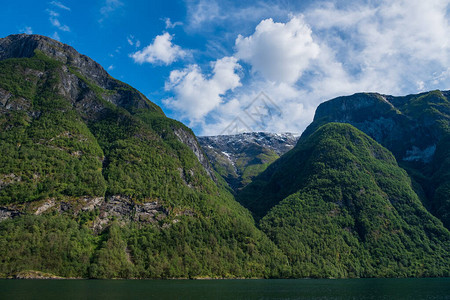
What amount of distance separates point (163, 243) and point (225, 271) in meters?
41.8

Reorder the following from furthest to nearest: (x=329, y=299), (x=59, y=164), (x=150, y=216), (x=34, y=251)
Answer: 1. (x=150, y=216)
2. (x=59, y=164)
3. (x=34, y=251)
4. (x=329, y=299)

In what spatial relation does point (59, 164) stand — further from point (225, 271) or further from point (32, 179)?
point (225, 271)

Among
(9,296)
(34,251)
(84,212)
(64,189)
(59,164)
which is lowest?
(9,296)

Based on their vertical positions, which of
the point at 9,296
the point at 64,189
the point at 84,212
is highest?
the point at 64,189

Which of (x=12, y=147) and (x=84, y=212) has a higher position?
(x=12, y=147)

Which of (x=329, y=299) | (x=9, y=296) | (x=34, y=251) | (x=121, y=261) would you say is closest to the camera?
(x=9, y=296)

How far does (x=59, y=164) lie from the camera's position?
18538 centimetres

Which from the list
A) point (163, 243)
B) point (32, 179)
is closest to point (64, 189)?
point (32, 179)

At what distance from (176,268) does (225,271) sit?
32.2 meters

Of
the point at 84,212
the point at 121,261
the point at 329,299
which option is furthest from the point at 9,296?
the point at 84,212

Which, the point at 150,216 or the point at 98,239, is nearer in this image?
the point at 98,239

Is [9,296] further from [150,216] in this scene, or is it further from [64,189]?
[150,216]

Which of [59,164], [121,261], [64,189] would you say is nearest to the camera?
[121,261]

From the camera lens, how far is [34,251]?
138 meters
